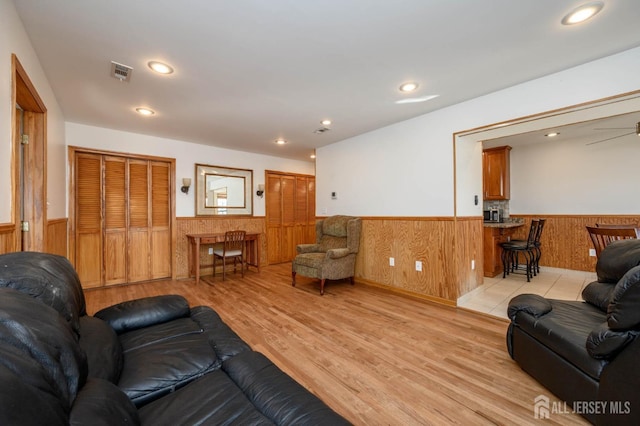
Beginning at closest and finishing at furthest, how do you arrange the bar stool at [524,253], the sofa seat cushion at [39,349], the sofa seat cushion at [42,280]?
1. the sofa seat cushion at [39,349]
2. the sofa seat cushion at [42,280]
3. the bar stool at [524,253]

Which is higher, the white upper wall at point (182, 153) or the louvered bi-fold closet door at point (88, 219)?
the white upper wall at point (182, 153)

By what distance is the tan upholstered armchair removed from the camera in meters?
3.73

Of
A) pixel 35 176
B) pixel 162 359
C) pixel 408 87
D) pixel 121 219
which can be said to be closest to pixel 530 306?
pixel 408 87

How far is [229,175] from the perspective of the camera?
5.13 metres

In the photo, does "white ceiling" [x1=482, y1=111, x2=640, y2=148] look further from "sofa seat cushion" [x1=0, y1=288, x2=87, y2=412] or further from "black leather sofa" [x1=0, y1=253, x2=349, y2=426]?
"sofa seat cushion" [x1=0, y1=288, x2=87, y2=412]

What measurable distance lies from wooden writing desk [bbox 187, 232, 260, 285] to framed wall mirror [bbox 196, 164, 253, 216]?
0.60m

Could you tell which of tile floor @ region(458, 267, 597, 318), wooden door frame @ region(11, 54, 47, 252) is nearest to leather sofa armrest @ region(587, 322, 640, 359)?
tile floor @ region(458, 267, 597, 318)

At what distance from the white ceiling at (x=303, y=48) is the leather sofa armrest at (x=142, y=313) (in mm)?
1884

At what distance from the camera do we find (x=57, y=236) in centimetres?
304

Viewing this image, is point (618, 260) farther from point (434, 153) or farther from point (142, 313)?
point (142, 313)

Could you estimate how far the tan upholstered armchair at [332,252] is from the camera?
12.3 ft

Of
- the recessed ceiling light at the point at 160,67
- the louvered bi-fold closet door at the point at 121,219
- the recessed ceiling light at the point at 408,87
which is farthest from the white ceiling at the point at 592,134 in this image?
the louvered bi-fold closet door at the point at 121,219

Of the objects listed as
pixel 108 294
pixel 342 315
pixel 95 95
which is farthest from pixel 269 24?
pixel 108 294

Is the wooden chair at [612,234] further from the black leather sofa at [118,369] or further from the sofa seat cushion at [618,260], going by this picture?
the black leather sofa at [118,369]
